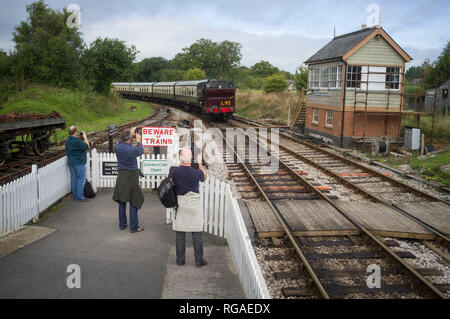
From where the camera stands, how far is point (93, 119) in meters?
28.9

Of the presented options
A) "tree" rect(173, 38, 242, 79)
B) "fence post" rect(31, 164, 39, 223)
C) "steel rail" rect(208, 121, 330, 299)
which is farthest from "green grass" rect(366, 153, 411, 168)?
"tree" rect(173, 38, 242, 79)

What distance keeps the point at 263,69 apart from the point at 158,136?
107804mm

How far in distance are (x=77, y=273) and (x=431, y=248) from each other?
230 inches

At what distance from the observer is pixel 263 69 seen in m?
113

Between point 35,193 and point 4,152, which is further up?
point 4,152

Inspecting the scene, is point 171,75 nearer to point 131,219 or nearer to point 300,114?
point 300,114

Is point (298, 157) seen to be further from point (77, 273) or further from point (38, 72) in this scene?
point (38, 72)

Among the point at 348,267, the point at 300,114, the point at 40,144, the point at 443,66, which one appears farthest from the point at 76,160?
the point at 443,66

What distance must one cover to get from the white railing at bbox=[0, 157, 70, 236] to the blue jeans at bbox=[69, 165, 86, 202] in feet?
1.01

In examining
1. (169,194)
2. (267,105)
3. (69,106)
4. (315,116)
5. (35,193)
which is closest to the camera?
(169,194)

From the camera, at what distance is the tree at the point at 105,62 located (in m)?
36.3

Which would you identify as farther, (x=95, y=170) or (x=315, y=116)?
(x=315, y=116)

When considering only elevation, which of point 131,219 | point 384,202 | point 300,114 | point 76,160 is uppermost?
point 300,114

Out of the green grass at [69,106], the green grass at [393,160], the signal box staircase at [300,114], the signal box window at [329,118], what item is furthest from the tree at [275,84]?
the green grass at [393,160]
